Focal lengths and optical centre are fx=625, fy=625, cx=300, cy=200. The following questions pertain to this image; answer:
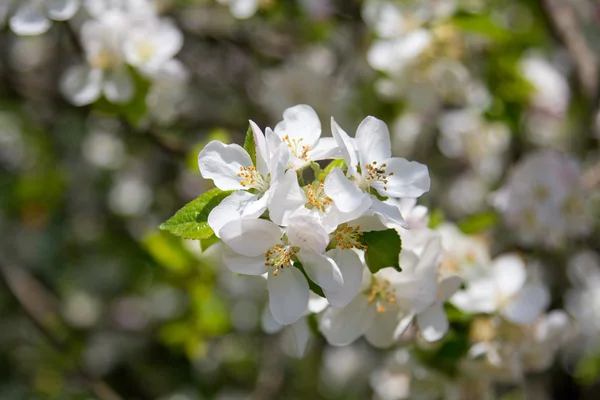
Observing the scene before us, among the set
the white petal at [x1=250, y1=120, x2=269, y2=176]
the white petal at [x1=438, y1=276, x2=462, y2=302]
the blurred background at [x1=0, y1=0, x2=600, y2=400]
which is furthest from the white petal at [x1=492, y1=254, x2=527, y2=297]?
the white petal at [x1=250, y1=120, x2=269, y2=176]

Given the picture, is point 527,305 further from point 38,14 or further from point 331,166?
point 38,14

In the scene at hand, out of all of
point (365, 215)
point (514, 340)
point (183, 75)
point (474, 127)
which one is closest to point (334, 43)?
point (474, 127)

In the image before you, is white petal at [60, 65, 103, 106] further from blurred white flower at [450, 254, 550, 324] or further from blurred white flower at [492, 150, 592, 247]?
blurred white flower at [492, 150, 592, 247]

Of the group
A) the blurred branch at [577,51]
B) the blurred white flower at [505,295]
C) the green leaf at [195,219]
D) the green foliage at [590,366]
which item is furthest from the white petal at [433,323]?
the blurred branch at [577,51]

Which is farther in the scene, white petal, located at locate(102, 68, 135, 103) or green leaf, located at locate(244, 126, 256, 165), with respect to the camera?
white petal, located at locate(102, 68, 135, 103)

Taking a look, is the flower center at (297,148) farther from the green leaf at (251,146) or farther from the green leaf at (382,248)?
the green leaf at (382,248)

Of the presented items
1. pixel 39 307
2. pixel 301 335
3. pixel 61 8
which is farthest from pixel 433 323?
pixel 39 307
